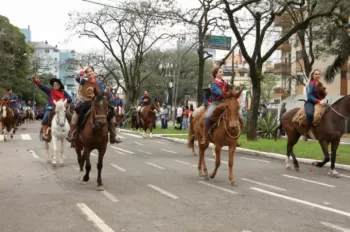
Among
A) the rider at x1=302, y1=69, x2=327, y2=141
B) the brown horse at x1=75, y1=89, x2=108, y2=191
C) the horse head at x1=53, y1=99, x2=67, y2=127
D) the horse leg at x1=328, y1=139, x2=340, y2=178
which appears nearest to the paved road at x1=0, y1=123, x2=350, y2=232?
the horse leg at x1=328, y1=139, x2=340, y2=178

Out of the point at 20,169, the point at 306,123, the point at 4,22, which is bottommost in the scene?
the point at 20,169

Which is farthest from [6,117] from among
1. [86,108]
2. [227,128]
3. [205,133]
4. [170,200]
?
[170,200]

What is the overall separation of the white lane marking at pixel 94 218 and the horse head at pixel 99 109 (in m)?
1.99

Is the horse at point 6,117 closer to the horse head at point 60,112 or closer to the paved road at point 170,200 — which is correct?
the paved road at point 170,200

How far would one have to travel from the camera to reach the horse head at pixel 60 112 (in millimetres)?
14352

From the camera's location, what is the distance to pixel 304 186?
1089 cm

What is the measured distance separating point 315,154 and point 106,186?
31.7 feet

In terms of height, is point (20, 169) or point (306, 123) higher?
point (306, 123)

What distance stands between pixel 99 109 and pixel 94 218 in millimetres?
3072

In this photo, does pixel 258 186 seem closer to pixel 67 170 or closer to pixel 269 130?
pixel 67 170

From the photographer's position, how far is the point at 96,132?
10414 millimetres

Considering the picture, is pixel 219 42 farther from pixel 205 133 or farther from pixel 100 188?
pixel 100 188

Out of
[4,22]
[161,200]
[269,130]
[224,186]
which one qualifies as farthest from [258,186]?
[4,22]

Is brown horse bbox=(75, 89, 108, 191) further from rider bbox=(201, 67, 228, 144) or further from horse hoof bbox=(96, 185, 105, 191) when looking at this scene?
rider bbox=(201, 67, 228, 144)
